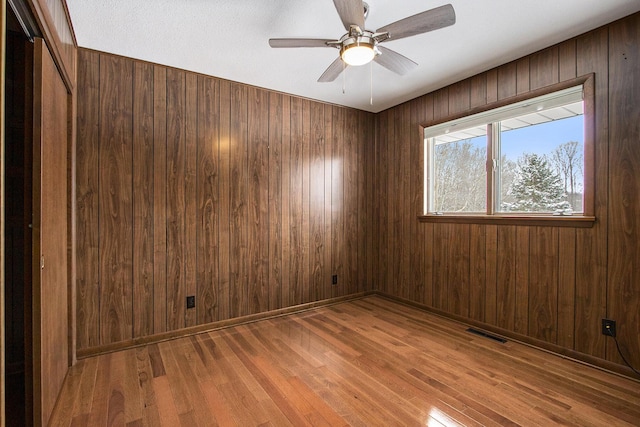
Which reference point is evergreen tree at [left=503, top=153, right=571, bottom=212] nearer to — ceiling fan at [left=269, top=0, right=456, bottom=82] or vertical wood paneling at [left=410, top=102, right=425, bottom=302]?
vertical wood paneling at [left=410, top=102, right=425, bottom=302]

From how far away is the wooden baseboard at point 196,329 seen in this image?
8.33ft

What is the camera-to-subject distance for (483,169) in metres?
3.16

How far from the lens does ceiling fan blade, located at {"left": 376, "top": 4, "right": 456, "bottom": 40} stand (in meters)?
1.69

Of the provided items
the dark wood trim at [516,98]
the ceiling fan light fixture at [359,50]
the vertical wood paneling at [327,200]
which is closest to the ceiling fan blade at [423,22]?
the ceiling fan light fixture at [359,50]

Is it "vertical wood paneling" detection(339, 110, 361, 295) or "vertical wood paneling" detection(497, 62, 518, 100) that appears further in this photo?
"vertical wood paneling" detection(339, 110, 361, 295)

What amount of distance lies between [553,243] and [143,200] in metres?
3.45

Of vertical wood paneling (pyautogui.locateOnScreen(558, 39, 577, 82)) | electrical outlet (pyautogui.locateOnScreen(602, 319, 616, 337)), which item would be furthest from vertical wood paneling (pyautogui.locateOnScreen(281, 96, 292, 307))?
electrical outlet (pyautogui.locateOnScreen(602, 319, 616, 337))

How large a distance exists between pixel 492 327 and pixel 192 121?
135 inches

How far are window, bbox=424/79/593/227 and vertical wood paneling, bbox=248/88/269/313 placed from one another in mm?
1846

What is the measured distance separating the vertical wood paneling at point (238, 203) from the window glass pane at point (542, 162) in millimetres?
2509

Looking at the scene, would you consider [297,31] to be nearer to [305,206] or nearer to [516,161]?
[305,206]

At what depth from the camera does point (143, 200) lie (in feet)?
8.94

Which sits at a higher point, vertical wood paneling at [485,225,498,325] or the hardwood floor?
vertical wood paneling at [485,225,498,325]

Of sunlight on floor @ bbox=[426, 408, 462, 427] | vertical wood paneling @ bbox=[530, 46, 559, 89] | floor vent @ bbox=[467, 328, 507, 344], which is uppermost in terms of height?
vertical wood paneling @ bbox=[530, 46, 559, 89]
